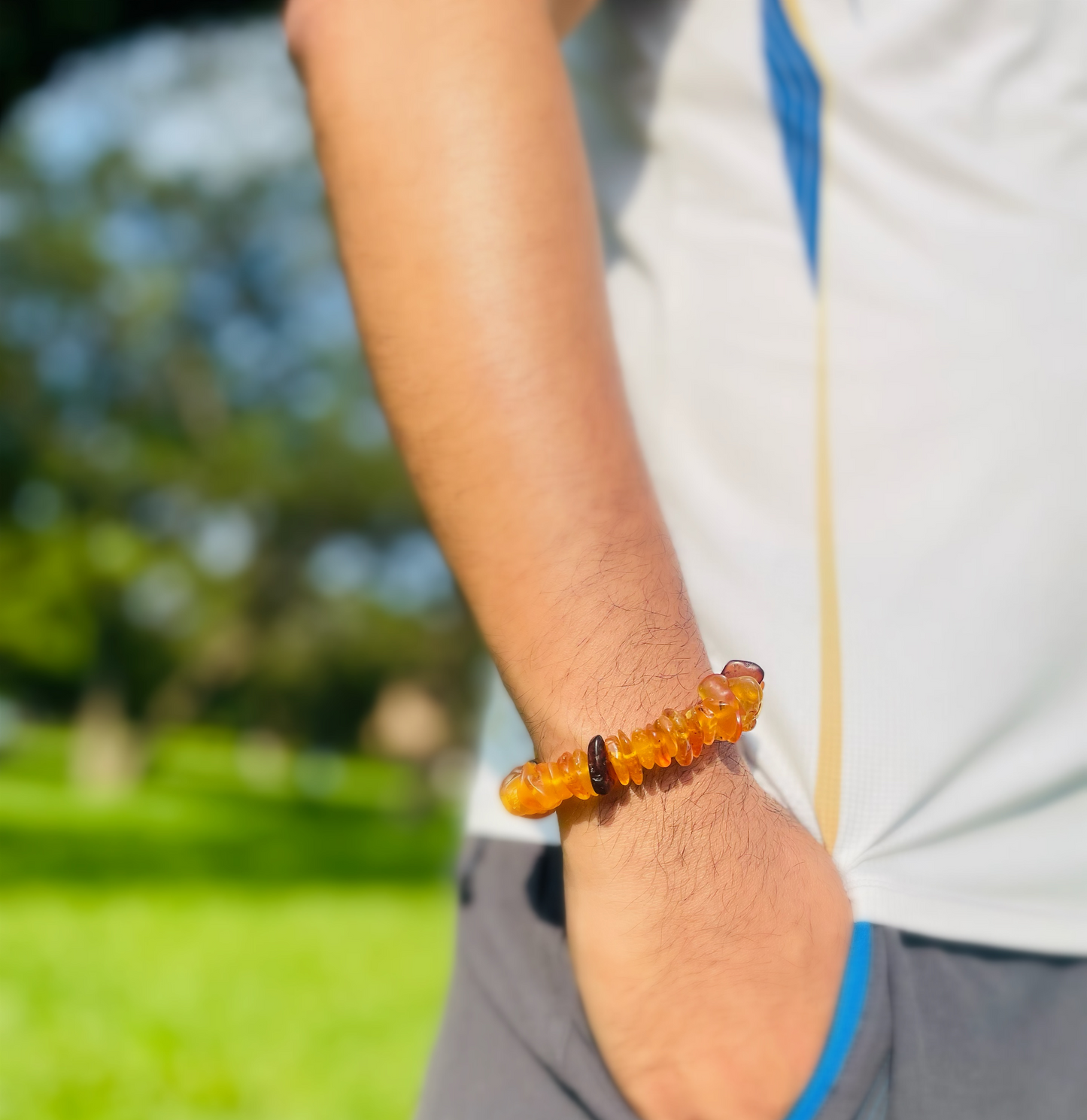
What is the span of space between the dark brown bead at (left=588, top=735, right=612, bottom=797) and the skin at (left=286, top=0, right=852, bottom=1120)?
0.10ft

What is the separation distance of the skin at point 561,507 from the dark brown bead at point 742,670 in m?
0.03

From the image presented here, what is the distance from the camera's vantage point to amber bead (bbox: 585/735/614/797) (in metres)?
0.88

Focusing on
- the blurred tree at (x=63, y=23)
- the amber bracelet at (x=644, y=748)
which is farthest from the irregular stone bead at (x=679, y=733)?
the blurred tree at (x=63, y=23)

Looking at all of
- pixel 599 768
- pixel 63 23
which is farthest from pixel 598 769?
pixel 63 23

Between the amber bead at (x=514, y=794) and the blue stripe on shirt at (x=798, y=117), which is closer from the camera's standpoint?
the amber bead at (x=514, y=794)

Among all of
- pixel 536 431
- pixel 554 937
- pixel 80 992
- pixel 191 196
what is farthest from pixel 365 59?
pixel 191 196

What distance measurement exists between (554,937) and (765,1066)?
0.25 metres

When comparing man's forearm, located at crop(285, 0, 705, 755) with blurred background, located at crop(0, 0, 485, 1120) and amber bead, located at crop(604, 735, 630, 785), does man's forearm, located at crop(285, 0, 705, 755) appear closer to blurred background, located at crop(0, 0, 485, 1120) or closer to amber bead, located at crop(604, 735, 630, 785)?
amber bead, located at crop(604, 735, 630, 785)

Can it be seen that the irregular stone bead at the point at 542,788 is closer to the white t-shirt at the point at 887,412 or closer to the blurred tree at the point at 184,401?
the white t-shirt at the point at 887,412

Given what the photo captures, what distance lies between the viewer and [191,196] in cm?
2078

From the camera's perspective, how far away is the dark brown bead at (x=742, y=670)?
941 mm

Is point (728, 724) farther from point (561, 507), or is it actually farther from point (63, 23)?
point (63, 23)

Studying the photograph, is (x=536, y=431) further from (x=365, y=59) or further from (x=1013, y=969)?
(x=1013, y=969)

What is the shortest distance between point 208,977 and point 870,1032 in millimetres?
6240
